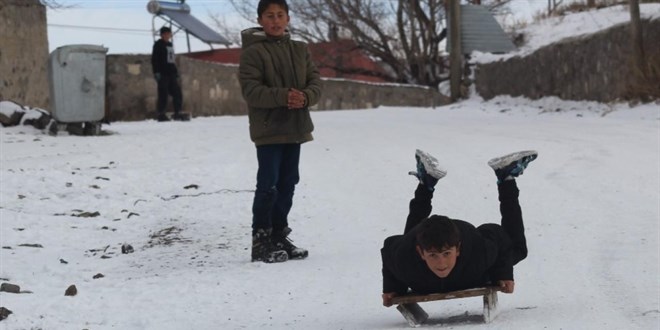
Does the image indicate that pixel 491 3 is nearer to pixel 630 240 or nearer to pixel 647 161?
pixel 647 161

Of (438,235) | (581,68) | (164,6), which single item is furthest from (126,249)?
(164,6)

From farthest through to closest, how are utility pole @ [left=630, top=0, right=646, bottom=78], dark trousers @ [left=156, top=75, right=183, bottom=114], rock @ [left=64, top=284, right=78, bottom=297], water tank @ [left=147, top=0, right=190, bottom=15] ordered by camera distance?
1. water tank @ [left=147, top=0, right=190, bottom=15]
2. dark trousers @ [left=156, top=75, right=183, bottom=114]
3. utility pole @ [left=630, top=0, right=646, bottom=78]
4. rock @ [left=64, top=284, right=78, bottom=297]

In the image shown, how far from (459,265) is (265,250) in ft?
6.41

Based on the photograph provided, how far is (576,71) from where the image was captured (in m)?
15.1

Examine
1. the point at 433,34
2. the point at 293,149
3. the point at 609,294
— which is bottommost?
the point at 609,294

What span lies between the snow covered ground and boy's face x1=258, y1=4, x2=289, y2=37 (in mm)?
1310

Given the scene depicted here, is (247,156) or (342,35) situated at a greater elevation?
(342,35)

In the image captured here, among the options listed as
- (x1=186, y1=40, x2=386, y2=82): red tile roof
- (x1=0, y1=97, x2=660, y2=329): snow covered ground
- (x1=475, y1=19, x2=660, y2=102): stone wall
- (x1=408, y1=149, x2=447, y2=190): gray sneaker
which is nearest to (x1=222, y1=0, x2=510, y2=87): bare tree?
(x1=186, y1=40, x2=386, y2=82): red tile roof

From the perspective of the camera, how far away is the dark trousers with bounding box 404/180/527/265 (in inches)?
165

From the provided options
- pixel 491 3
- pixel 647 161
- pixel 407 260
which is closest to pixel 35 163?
pixel 647 161

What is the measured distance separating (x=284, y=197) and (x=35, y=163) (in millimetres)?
4378

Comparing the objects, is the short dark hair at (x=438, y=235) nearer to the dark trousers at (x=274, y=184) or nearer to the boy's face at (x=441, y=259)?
the boy's face at (x=441, y=259)

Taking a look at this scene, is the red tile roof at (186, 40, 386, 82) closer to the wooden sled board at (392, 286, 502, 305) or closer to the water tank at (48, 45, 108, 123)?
the water tank at (48, 45, 108, 123)

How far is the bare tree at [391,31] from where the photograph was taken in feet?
91.6
